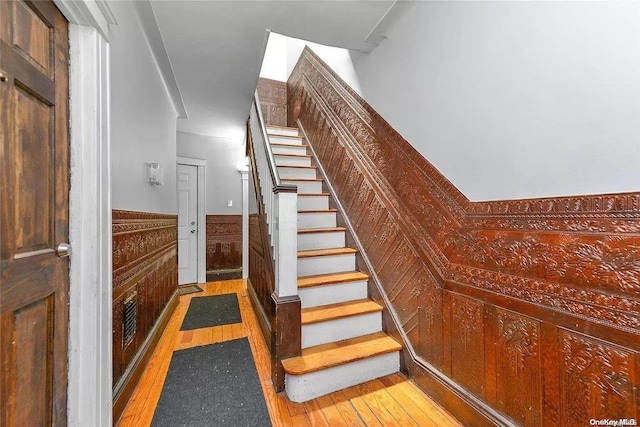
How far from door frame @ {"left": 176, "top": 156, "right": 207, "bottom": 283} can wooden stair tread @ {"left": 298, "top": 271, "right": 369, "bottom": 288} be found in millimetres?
2727

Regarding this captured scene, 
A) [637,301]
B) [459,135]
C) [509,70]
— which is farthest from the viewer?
[459,135]

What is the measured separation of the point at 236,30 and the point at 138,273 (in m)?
1.90

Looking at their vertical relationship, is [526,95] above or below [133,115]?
below

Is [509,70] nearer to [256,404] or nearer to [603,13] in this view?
[603,13]

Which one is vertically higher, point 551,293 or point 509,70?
point 509,70

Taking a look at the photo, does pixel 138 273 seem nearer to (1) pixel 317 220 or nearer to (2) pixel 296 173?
(1) pixel 317 220

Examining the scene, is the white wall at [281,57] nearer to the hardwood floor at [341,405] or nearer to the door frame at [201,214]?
the door frame at [201,214]

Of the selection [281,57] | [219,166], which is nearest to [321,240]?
[219,166]

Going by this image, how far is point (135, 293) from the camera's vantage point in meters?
1.75

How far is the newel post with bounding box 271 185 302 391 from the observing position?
64.0 inches

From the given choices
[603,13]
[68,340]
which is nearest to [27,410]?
[68,340]

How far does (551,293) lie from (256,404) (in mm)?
1605

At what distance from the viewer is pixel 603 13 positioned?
0.90 m

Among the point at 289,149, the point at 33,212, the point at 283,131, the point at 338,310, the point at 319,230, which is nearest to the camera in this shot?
the point at 33,212
